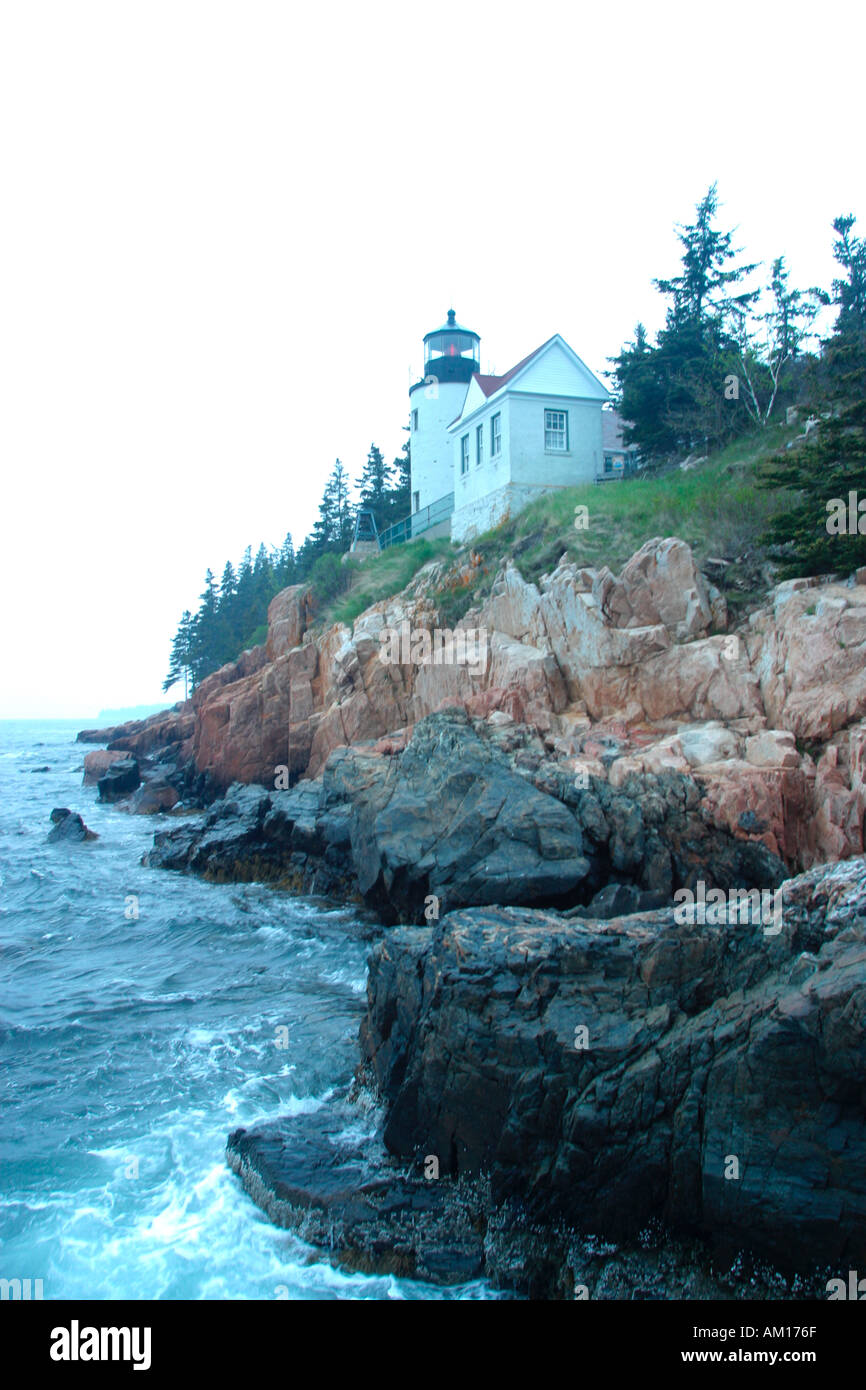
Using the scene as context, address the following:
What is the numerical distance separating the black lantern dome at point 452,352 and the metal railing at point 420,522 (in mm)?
6323

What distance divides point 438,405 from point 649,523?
19.3m

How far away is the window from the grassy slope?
2.47 m

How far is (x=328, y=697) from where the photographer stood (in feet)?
88.5

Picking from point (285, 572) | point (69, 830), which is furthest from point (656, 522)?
point (285, 572)

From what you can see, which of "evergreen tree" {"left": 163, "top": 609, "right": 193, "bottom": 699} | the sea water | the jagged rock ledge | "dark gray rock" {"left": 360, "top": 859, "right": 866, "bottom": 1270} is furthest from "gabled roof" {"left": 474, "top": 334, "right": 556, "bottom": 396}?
"evergreen tree" {"left": 163, "top": 609, "right": 193, "bottom": 699}

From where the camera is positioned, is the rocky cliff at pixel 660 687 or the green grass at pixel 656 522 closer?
the rocky cliff at pixel 660 687

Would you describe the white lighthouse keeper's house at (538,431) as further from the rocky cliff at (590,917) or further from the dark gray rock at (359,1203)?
the dark gray rock at (359,1203)

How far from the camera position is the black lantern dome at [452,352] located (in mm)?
37531

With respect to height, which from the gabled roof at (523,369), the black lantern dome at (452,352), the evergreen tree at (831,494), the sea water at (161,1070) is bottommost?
the sea water at (161,1070)

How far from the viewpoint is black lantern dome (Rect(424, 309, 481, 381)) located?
123 feet

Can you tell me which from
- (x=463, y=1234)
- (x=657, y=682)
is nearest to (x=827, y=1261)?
(x=463, y=1234)

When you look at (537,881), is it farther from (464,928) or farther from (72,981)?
(72,981)

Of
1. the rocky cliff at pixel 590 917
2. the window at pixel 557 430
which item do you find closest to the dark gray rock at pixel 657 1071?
the rocky cliff at pixel 590 917

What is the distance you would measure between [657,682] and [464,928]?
850 centimetres
